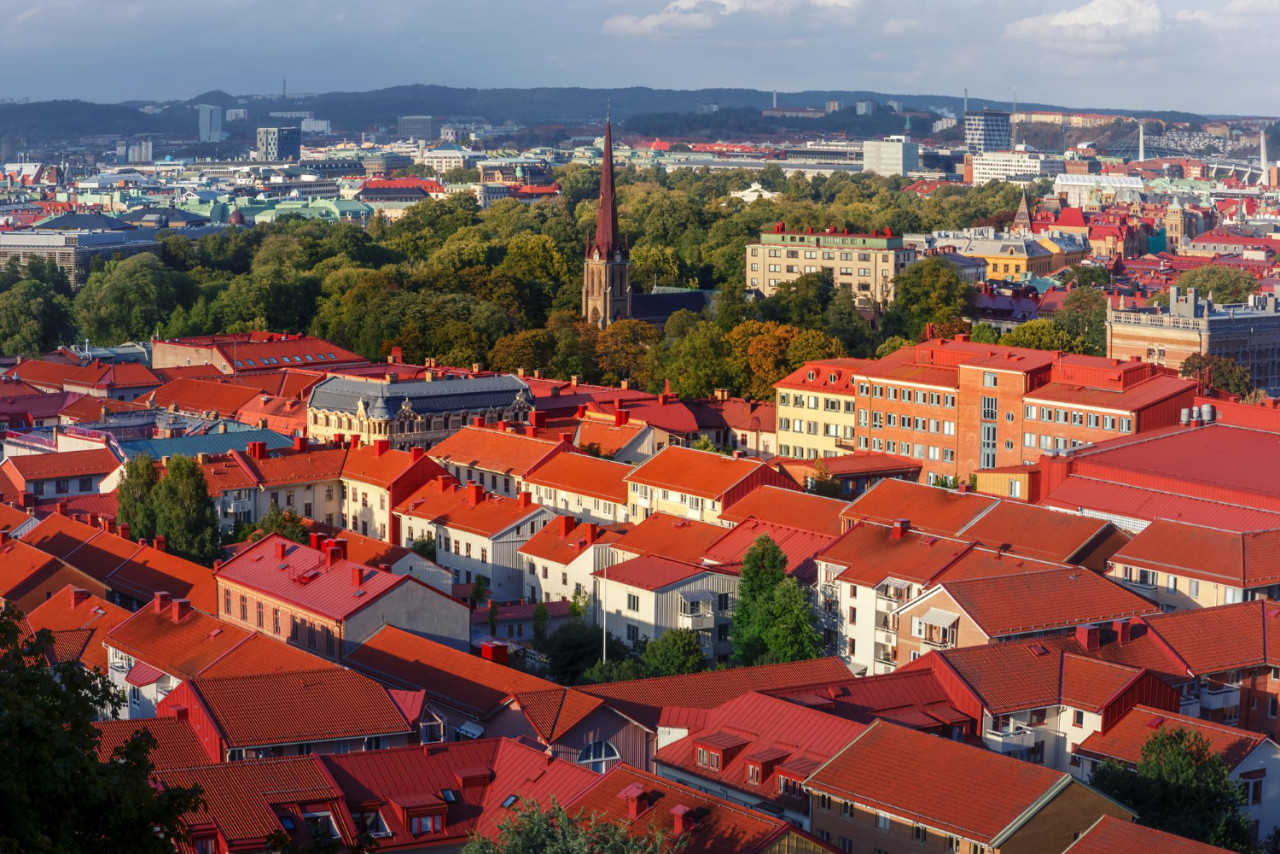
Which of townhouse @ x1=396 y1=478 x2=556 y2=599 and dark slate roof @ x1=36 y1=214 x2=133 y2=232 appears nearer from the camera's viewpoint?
townhouse @ x1=396 y1=478 x2=556 y2=599

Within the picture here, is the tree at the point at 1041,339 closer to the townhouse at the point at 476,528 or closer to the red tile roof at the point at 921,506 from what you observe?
the red tile roof at the point at 921,506

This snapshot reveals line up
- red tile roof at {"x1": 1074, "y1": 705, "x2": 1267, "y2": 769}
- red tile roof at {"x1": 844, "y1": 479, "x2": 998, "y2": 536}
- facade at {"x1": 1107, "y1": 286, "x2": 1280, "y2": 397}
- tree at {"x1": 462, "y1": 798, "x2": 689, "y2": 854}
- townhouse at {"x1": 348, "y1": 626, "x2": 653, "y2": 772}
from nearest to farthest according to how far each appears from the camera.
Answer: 1. tree at {"x1": 462, "y1": 798, "x2": 689, "y2": 854}
2. red tile roof at {"x1": 1074, "y1": 705, "x2": 1267, "y2": 769}
3. townhouse at {"x1": 348, "y1": 626, "x2": 653, "y2": 772}
4. red tile roof at {"x1": 844, "y1": 479, "x2": 998, "y2": 536}
5. facade at {"x1": 1107, "y1": 286, "x2": 1280, "y2": 397}

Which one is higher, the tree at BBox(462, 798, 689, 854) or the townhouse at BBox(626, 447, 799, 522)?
the tree at BBox(462, 798, 689, 854)

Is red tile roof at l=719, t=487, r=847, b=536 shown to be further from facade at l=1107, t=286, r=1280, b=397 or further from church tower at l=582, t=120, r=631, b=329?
church tower at l=582, t=120, r=631, b=329

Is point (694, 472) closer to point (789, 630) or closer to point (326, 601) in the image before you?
point (789, 630)

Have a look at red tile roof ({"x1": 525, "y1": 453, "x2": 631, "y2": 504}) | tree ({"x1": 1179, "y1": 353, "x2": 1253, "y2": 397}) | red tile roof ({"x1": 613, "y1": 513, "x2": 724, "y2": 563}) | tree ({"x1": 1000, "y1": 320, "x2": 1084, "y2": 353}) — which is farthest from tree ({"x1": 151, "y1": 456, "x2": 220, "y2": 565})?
A: tree ({"x1": 1179, "y1": 353, "x2": 1253, "y2": 397})

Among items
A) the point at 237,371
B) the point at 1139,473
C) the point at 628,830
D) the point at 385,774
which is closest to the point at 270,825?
the point at 385,774
